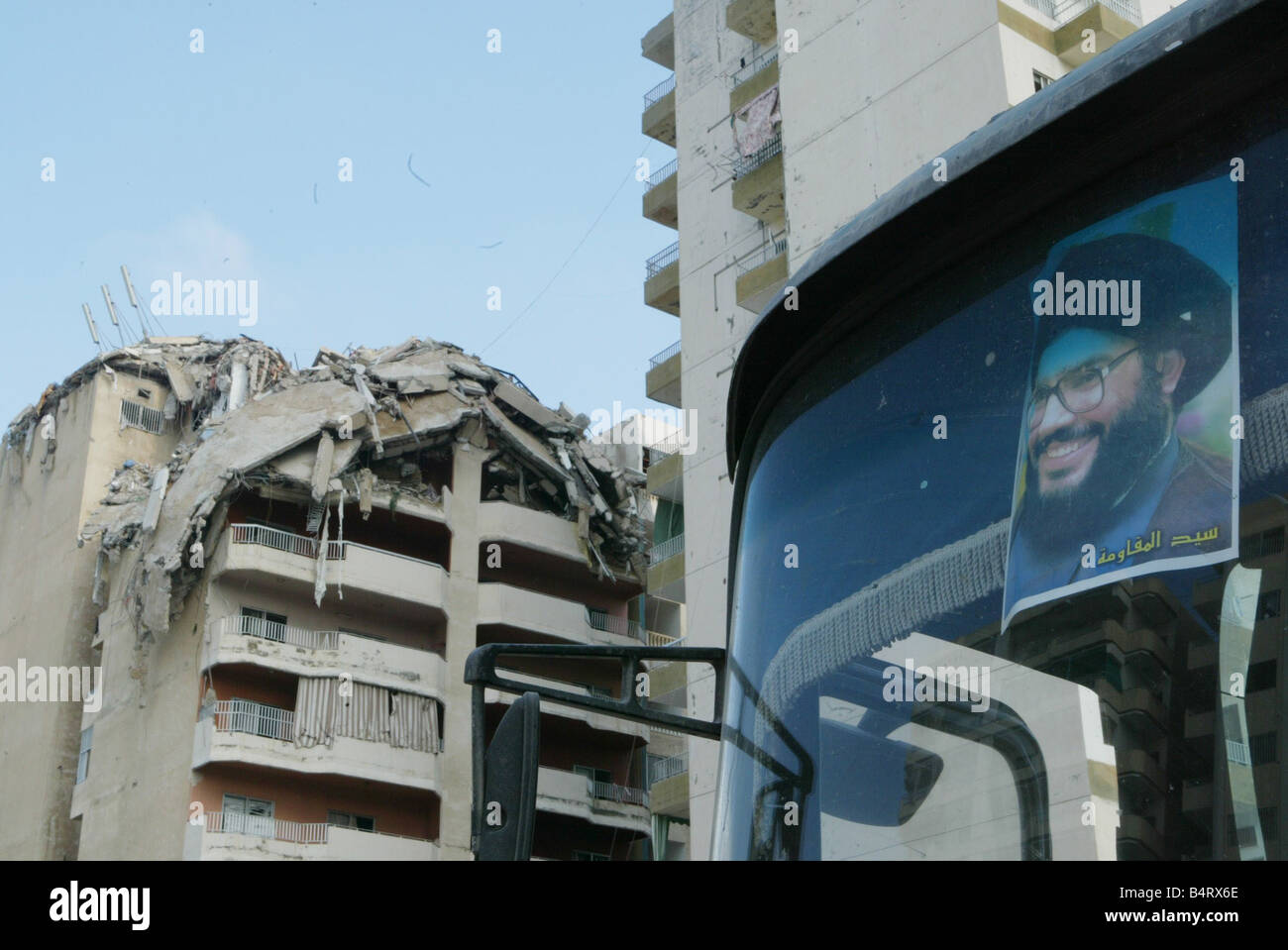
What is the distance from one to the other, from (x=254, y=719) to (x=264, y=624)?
2.06 metres

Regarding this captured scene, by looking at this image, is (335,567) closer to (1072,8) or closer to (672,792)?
(672,792)

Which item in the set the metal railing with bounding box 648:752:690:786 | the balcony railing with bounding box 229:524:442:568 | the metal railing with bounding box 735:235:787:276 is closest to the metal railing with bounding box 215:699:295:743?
the balcony railing with bounding box 229:524:442:568

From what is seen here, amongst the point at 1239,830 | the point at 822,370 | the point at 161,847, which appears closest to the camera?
the point at 1239,830

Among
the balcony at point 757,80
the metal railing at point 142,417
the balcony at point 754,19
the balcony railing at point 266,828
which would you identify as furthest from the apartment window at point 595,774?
the balcony at point 754,19

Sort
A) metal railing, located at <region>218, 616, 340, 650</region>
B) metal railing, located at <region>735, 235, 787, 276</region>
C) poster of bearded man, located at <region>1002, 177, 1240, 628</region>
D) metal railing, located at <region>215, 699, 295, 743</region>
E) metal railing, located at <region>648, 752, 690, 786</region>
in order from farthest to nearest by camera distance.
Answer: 1. metal railing, located at <region>218, 616, 340, 650</region>
2. metal railing, located at <region>648, 752, 690, 786</region>
3. metal railing, located at <region>215, 699, 295, 743</region>
4. metal railing, located at <region>735, 235, 787, 276</region>
5. poster of bearded man, located at <region>1002, 177, 1240, 628</region>

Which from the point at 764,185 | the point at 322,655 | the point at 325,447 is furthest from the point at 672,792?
the point at 764,185

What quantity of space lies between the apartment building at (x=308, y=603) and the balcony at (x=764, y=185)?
28.0 ft

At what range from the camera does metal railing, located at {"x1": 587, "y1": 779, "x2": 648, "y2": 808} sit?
30.4 meters

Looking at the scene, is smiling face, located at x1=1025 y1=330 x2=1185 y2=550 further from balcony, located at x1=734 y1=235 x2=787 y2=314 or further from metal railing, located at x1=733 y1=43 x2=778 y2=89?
metal railing, located at x1=733 y1=43 x2=778 y2=89

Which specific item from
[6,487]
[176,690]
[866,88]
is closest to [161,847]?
[176,690]
